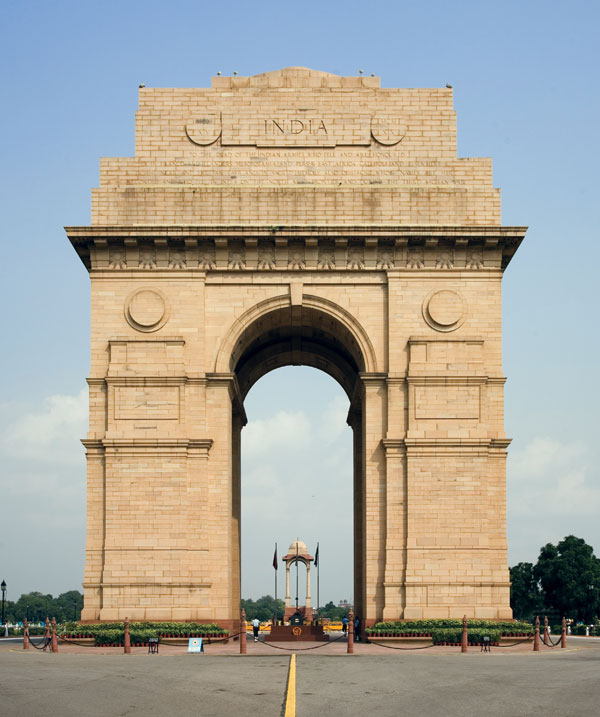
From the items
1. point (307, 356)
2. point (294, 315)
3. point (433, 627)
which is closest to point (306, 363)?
point (307, 356)

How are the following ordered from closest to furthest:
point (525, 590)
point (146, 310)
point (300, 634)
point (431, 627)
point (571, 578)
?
1. point (431, 627)
2. point (146, 310)
3. point (300, 634)
4. point (571, 578)
5. point (525, 590)

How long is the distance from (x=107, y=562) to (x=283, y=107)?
1847 cm

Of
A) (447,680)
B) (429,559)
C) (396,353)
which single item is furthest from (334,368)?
(447,680)

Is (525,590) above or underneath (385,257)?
underneath

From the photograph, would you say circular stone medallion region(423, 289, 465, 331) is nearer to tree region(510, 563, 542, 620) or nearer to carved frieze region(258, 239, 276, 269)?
carved frieze region(258, 239, 276, 269)

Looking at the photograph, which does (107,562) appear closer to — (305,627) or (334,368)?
(305,627)

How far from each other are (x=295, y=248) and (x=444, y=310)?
19.6 ft

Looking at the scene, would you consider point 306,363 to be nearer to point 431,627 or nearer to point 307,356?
point 307,356

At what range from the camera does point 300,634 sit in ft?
145

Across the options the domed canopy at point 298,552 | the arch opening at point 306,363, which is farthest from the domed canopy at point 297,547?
the arch opening at point 306,363

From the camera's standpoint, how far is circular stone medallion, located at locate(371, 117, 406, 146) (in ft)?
143

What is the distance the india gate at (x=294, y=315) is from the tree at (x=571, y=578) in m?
45.7

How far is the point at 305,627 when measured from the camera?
4428cm

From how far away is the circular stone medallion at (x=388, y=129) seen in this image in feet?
143
